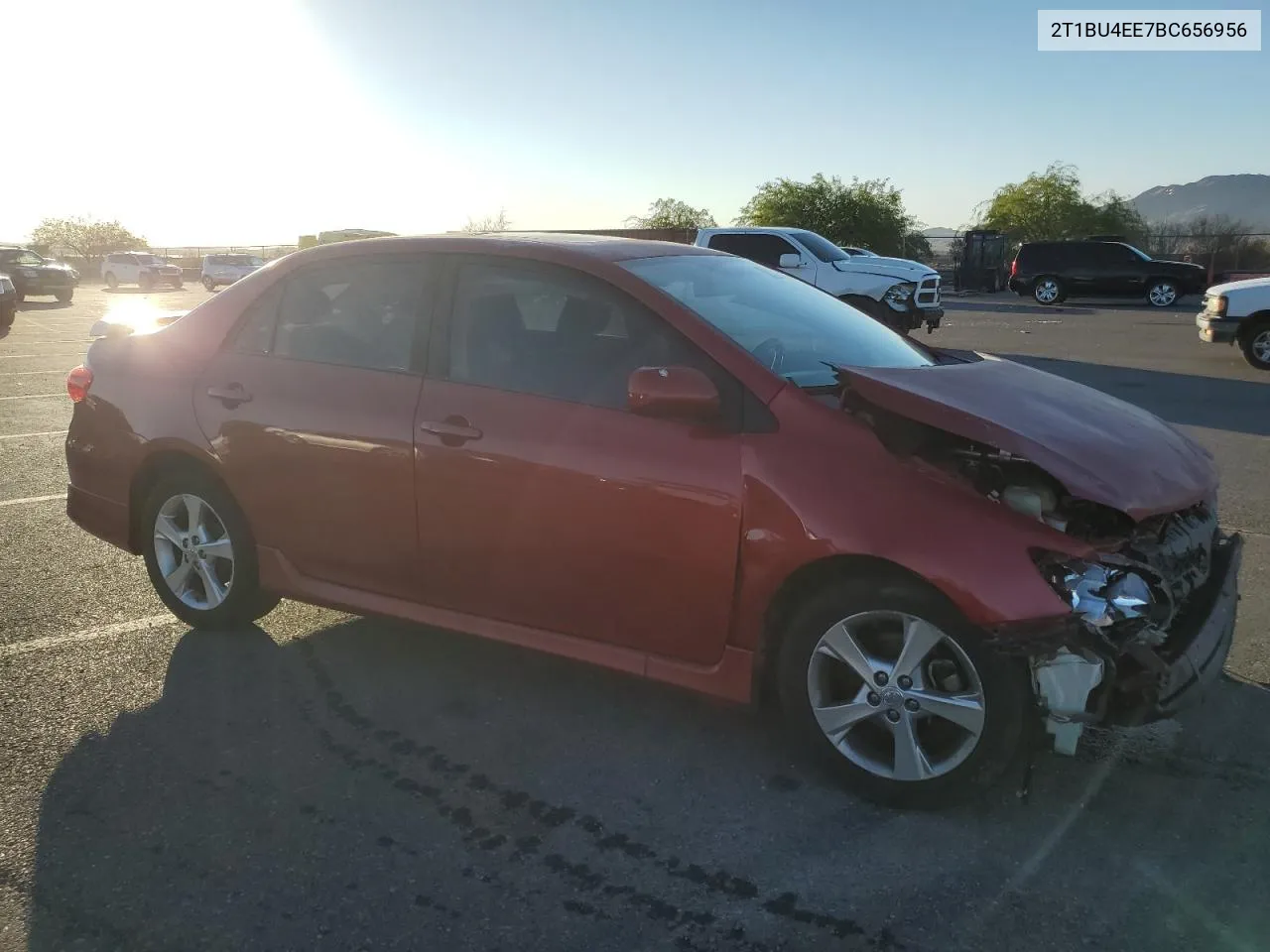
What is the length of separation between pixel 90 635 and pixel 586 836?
269 cm

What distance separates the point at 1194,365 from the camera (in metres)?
14.4

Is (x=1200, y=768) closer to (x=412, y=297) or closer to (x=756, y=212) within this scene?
(x=412, y=297)

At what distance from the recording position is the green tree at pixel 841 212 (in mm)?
54219

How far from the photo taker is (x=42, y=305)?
3238 centimetres

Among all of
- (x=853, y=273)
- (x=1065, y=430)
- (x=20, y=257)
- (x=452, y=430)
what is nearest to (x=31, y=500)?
(x=452, y=430)

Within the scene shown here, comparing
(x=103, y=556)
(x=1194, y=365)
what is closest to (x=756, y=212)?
(x=1194, y=365)

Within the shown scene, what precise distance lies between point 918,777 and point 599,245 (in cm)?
218

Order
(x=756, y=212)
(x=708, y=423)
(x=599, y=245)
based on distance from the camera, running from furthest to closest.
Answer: (x=756, y=212)
(x=599, y=245)
(x=708, y=423)

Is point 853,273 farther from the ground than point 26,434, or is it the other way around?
point 853,273

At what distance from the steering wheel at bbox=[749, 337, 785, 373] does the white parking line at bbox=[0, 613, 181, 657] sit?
A: 293cm

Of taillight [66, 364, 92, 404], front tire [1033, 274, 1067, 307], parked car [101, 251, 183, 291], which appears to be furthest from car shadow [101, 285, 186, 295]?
taillight [66, 364, 92, 404]

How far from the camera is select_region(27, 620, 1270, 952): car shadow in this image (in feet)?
8.66

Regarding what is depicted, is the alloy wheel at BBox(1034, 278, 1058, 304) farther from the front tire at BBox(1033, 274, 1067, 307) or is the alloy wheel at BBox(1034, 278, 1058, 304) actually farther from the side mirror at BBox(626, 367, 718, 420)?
the side mirror at BBox(626, 367, 718, 420)

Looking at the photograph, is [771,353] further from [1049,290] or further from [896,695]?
[1049,290]
